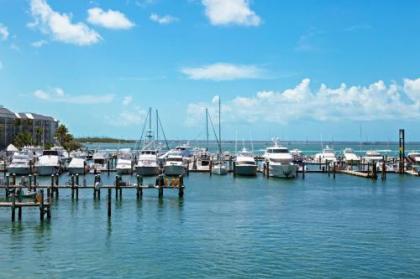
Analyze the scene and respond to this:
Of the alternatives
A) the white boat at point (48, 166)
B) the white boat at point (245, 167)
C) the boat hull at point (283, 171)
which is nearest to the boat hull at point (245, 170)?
the white boat at point (245, 167)

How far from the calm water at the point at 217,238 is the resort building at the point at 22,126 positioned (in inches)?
4043

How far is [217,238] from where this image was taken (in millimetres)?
40531

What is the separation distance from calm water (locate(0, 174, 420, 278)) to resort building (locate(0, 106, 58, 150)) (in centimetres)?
10270

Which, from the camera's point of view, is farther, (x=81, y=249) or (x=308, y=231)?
(x=308, y=231)

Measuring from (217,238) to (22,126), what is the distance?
467 ft

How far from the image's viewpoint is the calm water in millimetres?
32344

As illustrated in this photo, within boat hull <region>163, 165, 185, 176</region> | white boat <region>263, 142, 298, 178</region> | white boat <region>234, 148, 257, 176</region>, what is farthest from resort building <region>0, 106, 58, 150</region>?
white boat <region>263, 142, 298, 178</region>

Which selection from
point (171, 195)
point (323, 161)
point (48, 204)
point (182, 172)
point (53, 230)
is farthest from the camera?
point (323, 161)

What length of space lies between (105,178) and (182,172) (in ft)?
42.2

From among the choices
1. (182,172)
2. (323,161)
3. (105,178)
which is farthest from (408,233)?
(323,161)

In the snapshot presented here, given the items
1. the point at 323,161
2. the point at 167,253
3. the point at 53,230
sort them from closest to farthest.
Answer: the point at 167,253 < the point at 53,230 < the point at 323,161

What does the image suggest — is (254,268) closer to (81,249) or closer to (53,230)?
(81,249)

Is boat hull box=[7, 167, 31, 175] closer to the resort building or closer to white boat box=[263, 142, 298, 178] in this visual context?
white boat box=[263, 142, 298, 178]

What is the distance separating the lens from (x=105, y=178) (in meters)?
93.2
